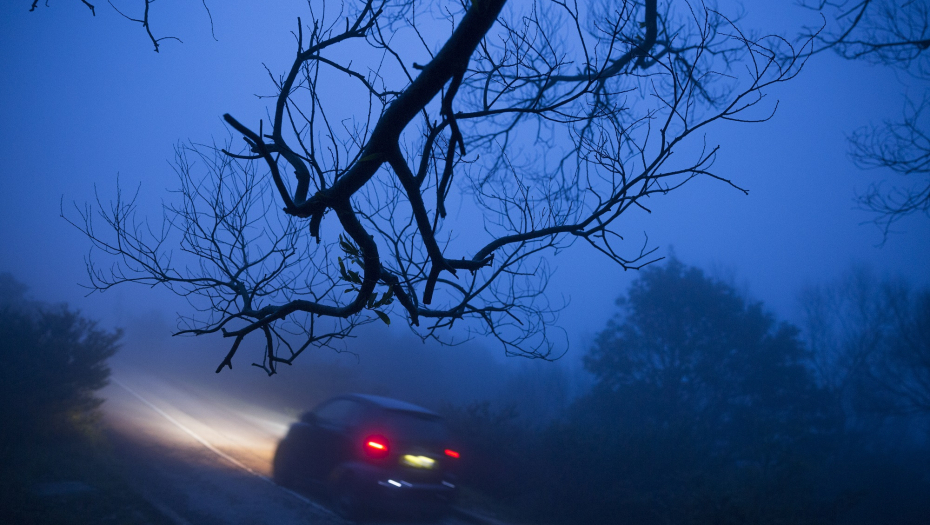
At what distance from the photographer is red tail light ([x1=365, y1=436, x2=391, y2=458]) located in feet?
20.6

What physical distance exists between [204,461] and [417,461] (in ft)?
16.1

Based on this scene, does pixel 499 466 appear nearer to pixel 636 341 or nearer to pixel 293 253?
pixel 293 253

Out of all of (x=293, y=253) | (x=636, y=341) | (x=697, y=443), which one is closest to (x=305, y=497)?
(x=293, y=253)

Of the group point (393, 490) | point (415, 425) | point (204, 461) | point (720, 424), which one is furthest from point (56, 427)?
point (720, 424)

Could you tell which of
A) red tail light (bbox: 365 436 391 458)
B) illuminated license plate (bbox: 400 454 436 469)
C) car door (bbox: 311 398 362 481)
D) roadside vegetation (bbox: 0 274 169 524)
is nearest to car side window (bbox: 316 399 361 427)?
car door (bbox: 311 398 362 481)

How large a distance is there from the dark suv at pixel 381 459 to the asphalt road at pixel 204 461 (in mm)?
468

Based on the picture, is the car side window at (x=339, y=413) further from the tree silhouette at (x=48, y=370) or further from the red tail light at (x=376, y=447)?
the tree silhouette at (x=48, y=370)

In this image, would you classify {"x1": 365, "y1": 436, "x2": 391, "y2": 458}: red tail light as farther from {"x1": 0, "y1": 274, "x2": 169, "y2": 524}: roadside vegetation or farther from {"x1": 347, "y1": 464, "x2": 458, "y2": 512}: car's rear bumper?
{"x1": 0, "y1": 274, "x2": 169, "y2": 524}: roadside vegetation

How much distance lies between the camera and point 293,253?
395 cm

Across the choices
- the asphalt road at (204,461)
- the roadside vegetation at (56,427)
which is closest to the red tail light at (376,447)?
the asphalt road at (204,461)

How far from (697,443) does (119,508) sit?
33.5 ft

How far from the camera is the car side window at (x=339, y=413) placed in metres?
6.95

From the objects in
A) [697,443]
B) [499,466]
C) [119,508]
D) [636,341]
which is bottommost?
[119,508]

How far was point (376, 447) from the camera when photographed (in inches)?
249
